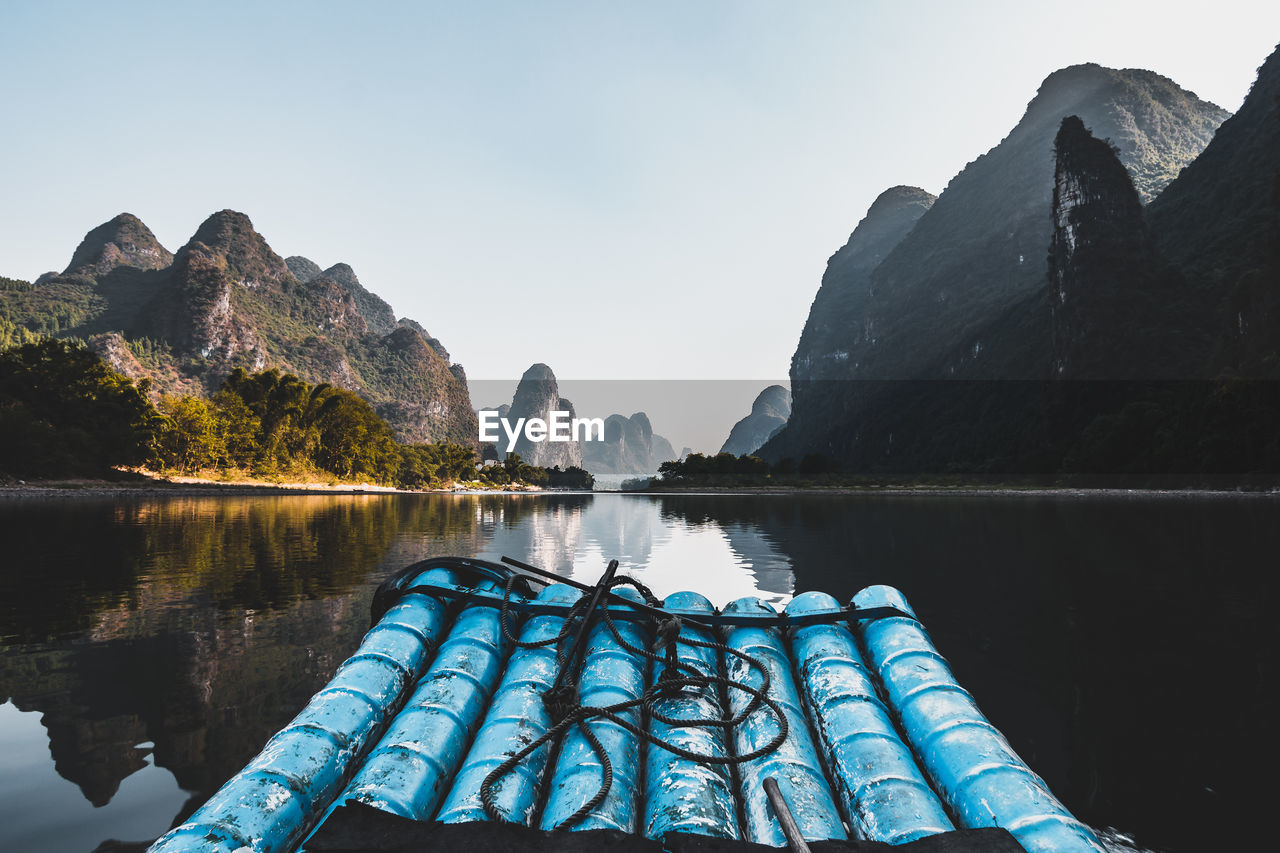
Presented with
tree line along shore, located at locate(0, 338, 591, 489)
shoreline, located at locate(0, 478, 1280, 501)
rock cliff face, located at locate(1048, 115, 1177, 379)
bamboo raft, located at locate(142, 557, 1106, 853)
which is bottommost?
shoreline, located at locate(0, 478, 1280, 501)

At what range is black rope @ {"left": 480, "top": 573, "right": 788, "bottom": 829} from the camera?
371 centimetres

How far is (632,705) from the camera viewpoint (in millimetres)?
4309

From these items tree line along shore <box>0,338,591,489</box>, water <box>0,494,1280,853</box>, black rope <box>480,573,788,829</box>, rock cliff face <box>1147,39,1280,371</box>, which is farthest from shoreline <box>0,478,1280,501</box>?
black rope <box>480,573,788,829</box>

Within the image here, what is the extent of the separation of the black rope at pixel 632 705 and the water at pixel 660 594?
392 centimetres

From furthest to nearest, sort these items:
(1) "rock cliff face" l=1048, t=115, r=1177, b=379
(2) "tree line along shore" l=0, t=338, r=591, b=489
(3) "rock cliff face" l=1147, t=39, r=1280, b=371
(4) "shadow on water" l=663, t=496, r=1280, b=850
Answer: (1) "rock cliff face" l=1048, t=115, r=1177, b=379 < (3) "rock cliff face" l=1147, t=39, r=1280, b=371 < (2) "tree line along shore" l=0, t=338, r=591, b=489 < (4) "shadow on water" l=663, t=496, r=1280, b=850

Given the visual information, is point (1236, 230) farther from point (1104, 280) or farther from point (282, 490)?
point (282, 490)

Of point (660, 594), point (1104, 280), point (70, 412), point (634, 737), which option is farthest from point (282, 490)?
point (1104, 280)

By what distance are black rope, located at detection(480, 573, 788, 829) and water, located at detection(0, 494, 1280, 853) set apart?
392 cm

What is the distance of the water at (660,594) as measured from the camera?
6.14 metres

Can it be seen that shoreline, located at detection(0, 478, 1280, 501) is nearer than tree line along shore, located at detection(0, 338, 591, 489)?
Yes

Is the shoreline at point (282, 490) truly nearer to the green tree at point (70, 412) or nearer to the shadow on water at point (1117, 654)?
the green tree at point (70, 412)

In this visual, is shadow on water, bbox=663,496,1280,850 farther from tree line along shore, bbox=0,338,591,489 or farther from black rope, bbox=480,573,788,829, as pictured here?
tree line along shore, bbox=0,338,591,489

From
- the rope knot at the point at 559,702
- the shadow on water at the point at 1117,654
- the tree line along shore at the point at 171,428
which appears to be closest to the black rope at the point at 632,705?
the rope knot at the point at 559,702

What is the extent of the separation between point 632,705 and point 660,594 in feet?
44.0
